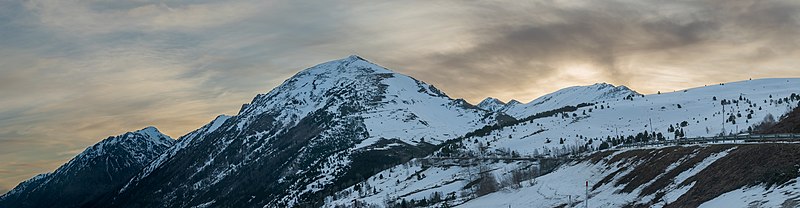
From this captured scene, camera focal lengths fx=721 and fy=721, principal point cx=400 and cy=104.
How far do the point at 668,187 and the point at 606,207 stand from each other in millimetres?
8072

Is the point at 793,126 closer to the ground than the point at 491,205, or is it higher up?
higher up

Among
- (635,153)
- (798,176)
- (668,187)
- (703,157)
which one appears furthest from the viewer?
(635,153)

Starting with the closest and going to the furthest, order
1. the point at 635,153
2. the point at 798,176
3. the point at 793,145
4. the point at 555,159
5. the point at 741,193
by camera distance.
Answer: the point at 798,176, the point at 741,193, the point at 793,145, the point at 635,153, the point at 555,159

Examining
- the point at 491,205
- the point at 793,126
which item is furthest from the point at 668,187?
the point at 491,205

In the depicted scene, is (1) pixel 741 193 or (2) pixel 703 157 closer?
(1) pixel 741 193

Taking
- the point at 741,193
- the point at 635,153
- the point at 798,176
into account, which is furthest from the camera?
the point at 635,153

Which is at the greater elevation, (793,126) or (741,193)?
(793,126)

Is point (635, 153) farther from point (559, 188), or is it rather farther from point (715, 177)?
point (715, 177)

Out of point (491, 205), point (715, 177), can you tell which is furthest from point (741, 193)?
point (491, 205)

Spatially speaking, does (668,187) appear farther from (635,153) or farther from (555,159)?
(555,159)

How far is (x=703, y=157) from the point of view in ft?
245

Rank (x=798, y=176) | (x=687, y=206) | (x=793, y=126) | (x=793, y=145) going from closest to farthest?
(x=798, y=176), (x=687, y=206), (x=793, y=145), (x=793, y=126)

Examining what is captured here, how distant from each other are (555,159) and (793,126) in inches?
3823

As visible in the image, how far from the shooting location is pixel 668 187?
2761 inches
